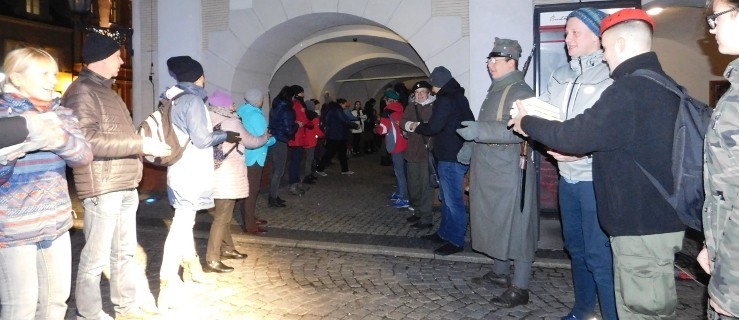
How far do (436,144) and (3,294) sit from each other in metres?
3.97

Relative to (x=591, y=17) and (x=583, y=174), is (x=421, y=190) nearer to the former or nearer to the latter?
(x=583, y=174)

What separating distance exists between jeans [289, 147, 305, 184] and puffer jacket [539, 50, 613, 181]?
6801 mm

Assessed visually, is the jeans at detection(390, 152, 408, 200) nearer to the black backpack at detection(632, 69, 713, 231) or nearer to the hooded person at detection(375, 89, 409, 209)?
the hooded person at detection(375, 89, 409, 209)

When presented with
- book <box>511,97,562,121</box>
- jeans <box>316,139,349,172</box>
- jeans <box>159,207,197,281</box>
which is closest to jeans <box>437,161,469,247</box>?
book <box>511,97,562,121</box>

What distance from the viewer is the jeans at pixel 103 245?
3.38 meters

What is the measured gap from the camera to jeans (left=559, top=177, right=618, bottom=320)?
3.20 meters

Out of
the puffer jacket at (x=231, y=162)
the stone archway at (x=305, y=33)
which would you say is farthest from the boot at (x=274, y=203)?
the puffer jacket at (x=231, y=162)

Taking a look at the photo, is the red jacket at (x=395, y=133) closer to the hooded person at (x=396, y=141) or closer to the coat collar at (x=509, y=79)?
the hooded person at (x=396, y=141)

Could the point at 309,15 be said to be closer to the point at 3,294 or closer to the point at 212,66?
the point at 212,66

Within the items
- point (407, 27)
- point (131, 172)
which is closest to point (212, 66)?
point (407, 27)

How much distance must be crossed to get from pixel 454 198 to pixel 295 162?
4.93 metres

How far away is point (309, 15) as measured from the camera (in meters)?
8.57

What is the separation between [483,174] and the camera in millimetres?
4199

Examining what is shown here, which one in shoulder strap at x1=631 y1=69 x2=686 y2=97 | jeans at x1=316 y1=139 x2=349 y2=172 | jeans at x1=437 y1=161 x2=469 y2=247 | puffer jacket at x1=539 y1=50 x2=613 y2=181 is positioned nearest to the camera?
shoulder strap at x1=631 y1=69 x2=686 y2=97
